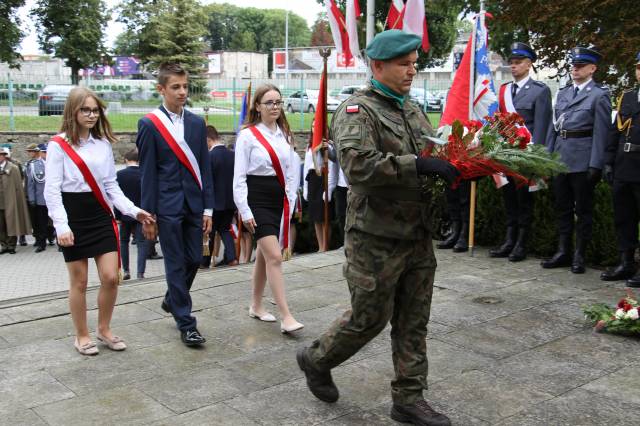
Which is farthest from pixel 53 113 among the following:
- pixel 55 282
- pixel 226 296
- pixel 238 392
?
pixel 238 392

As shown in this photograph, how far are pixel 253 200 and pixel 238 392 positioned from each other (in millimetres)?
1696

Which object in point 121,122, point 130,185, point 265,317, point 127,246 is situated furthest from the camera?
point 121,122

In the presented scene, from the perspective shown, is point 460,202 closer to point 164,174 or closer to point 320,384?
point 164,174

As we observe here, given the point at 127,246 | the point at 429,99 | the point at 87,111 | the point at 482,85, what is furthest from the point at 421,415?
the point at 429,99

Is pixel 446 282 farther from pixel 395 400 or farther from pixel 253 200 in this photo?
pixel 395 400

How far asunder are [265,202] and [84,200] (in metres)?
1.35

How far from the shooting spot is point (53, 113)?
21.2 metres

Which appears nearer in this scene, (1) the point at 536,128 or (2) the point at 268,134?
(2) the point at 268,134

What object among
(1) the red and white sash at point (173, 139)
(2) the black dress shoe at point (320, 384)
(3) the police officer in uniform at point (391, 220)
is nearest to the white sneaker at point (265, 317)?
(1) the red and white sash at point (173, 139)

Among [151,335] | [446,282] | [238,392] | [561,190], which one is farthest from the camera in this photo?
[561,190]

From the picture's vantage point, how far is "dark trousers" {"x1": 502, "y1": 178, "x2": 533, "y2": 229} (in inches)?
326

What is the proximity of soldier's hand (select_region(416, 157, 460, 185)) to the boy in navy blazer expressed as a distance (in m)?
2.24

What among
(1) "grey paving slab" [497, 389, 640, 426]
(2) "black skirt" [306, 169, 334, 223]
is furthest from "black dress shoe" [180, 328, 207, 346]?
(2) "black skirt" [306, 169, 334, 223]

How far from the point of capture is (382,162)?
3.61m
